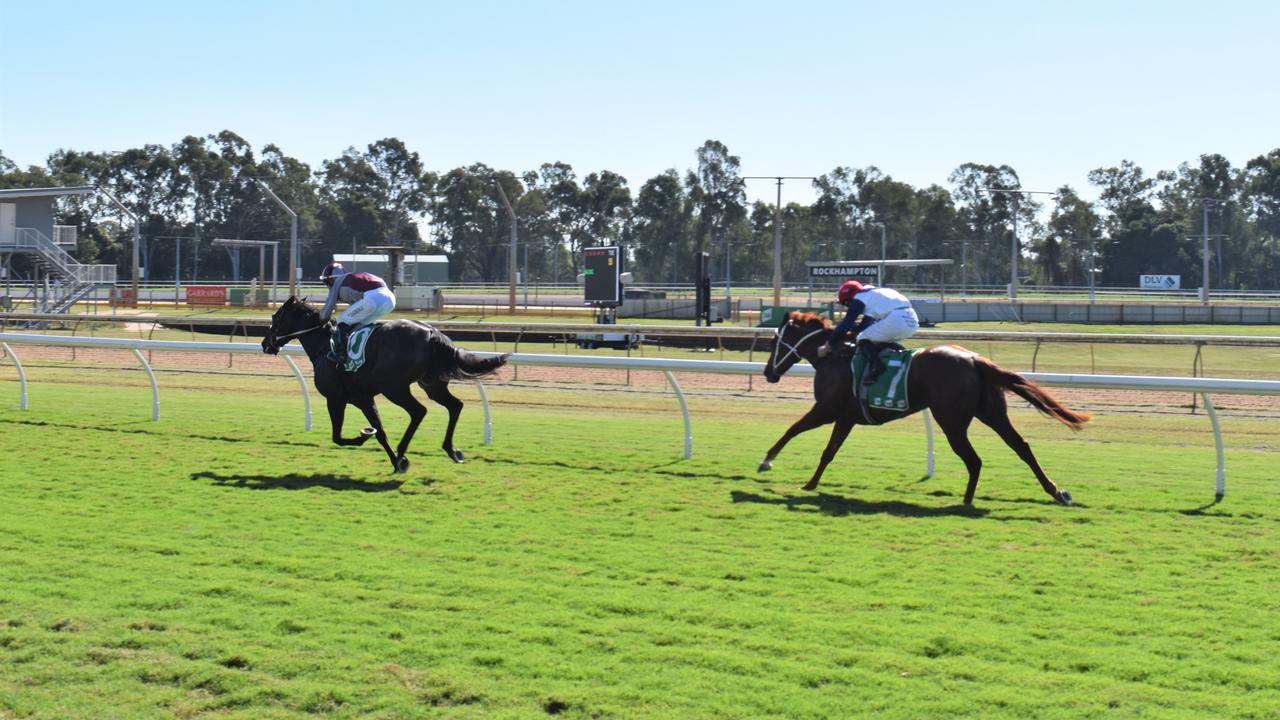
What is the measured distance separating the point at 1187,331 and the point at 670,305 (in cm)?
1768

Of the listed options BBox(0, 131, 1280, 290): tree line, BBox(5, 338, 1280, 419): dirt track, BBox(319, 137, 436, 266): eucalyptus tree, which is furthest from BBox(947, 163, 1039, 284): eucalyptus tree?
BBox(5, 338, 1280, 419): dirt track

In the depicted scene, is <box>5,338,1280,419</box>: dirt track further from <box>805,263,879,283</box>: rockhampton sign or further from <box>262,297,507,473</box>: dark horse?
<box>805,263,879,283</box>: rockhampton sign

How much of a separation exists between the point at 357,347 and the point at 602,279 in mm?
25536

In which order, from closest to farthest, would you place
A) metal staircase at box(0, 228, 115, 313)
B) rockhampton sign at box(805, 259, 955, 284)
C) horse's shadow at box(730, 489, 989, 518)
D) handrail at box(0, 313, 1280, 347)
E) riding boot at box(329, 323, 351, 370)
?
horse's shadow at box(730, 489, 989, 518) → riding boot at box(329, 323, 351, 370) → handrail at box(0, 313, 1280, 347) → metal staircase at box(0, 228, 115, 313) → rockhampton sign at box(805, 259, 955, 284)

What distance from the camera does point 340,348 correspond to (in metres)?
10.3

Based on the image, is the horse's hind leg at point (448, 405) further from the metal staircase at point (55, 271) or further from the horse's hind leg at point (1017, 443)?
the metal staircase at point (55, 271)

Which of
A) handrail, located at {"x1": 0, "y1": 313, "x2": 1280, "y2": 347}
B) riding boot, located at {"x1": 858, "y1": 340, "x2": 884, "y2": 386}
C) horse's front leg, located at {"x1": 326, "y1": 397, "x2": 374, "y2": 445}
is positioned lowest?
horse's front leg, located at {"x1": 326, "y1": 397, "x2": 374, "y2": 445}

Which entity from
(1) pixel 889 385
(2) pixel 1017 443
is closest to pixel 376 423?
(1) pixel 889 385

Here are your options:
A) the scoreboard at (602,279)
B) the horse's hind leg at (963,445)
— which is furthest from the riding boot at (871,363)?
the scoreboard at (602,279)

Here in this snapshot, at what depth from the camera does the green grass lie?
4516 mm

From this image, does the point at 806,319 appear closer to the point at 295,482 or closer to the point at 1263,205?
the point at 295,482

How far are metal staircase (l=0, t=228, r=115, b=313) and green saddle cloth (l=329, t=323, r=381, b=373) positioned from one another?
3922 cm

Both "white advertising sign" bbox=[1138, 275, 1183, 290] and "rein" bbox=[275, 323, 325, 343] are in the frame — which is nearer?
"rein" bbox=[275, 323, 325, 343]

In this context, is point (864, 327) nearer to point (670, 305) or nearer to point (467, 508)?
point (467, 508)
